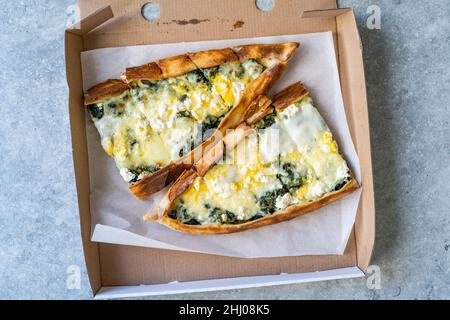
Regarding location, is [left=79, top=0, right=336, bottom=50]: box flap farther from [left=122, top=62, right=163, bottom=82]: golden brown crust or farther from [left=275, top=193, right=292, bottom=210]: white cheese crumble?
[left=275, top=193, right=292, bottom=210]: white cheese crumble

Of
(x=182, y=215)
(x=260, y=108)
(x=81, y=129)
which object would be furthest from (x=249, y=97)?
(x=81, y=129)

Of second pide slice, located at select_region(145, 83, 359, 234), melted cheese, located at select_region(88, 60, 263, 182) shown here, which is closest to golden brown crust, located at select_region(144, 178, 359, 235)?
second pide slice, located at select_region(145, 83, 359, 234)

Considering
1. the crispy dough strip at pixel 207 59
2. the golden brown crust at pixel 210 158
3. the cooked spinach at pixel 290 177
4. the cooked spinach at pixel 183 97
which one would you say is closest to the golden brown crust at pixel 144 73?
the crispy dough strip at pixel 207 59

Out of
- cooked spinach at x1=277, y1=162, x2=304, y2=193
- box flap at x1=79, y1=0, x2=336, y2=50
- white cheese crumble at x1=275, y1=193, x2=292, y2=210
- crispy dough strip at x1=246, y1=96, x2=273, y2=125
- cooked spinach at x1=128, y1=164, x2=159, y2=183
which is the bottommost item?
white cheese crumble at x1=275, y1=193, x2=292, y2=210

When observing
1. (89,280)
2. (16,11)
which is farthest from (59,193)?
(16,11)

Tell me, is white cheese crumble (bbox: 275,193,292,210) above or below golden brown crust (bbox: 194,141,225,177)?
below

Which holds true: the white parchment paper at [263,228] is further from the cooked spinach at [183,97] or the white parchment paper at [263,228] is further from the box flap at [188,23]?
the cooked spinach at [183,97]

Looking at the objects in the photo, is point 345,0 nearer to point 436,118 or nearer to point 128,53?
point 436,118
